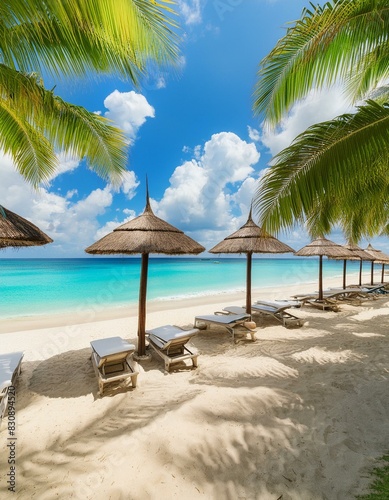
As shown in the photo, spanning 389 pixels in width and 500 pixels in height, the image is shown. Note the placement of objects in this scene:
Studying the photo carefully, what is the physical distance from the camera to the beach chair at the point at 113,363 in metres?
3.46

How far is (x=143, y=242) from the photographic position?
4215mm

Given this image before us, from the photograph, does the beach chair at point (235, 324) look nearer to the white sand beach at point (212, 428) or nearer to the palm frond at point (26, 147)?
the white sand beach at point (212, 428)

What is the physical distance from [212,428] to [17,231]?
3.33m

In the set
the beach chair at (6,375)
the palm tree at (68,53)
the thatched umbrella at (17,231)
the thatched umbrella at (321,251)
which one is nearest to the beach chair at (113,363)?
the beach chair at (6,375)

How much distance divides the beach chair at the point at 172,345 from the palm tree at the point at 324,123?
2.60 metres

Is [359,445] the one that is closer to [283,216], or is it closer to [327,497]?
[327,497]

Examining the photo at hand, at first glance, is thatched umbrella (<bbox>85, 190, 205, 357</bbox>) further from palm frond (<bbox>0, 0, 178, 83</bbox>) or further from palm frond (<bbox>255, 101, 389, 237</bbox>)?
palm frond (<bbox>0, 0, 178, 83</bbox>)

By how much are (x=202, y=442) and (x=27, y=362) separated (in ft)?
14.4

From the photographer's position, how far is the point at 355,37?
2439 millimetres

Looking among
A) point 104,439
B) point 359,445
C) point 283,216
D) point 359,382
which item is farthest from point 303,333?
point 104,439

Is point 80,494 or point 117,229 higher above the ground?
point 117,229

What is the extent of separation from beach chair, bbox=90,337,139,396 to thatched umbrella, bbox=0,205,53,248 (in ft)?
6.45

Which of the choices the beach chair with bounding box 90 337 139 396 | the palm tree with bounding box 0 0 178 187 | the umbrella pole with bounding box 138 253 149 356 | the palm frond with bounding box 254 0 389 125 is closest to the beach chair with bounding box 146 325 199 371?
the umbrella pole with bounding box 138 253 149 356

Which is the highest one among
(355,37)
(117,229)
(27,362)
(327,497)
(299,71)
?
(355,37)
